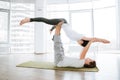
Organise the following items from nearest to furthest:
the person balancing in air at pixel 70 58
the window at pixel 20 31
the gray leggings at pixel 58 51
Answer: the person balancing in air at pixel 70 58 → the gray leggings at pixel 58 51 → the window at pixel 20 31

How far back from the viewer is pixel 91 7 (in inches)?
306

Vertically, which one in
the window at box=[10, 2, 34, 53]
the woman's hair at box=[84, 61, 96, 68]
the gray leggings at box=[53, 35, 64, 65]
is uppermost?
the window at box=[10, 2, 34, 53]

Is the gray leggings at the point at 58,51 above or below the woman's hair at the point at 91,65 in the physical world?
above

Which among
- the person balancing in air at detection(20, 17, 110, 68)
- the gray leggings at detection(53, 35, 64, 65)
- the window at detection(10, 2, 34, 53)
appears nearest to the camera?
the person balancing in air at detection(20, 17, 110, 68)

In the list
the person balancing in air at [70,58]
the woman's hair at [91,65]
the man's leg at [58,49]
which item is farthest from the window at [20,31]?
the woman's hair at [91,65]

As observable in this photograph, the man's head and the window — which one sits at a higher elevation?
the window

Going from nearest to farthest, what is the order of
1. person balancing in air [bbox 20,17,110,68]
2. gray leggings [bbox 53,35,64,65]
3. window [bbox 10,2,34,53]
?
1. person balancing in air [bbox 20,17,110,68]
2. gray leggings [bbox 53,35,64,65]
3. window [bbox 10,2,34,53]

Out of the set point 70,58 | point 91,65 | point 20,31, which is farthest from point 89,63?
point 20,31

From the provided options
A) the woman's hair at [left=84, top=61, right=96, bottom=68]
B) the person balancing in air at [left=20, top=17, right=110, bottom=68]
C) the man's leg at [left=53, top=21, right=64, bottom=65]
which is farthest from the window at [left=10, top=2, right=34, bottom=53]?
the woman's hair at [left=84, top=61, right=96, bottom=68]

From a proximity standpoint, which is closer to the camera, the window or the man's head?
the man's head

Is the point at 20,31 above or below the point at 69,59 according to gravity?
above

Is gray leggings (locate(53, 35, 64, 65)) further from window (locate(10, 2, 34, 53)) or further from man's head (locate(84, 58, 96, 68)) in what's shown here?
window (locate(10, 2, 34, 53))

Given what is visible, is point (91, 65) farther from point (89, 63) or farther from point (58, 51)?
point (58, 51)

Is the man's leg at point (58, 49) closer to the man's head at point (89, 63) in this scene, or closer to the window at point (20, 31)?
the man's head at point (89, 63)
